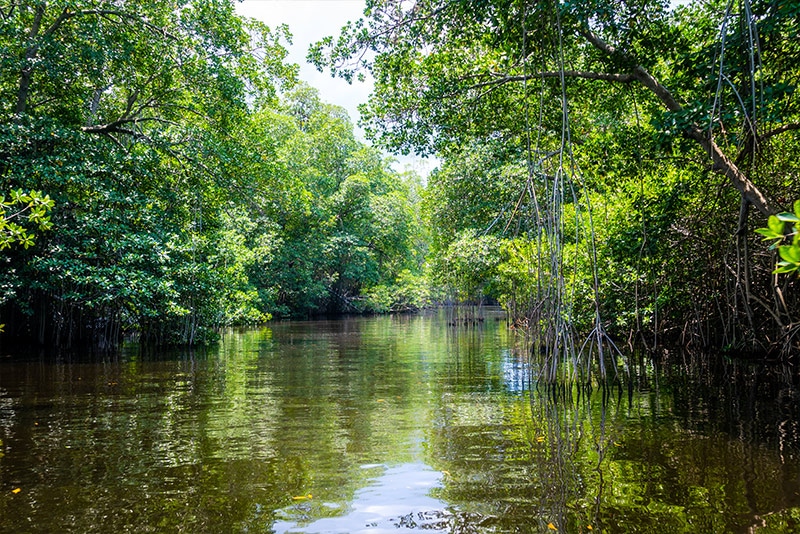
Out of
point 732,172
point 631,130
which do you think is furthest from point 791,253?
point 631,130

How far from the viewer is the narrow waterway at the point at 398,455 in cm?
321

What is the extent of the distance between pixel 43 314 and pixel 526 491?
39.9 ft

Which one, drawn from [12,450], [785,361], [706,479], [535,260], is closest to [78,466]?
[12,450]

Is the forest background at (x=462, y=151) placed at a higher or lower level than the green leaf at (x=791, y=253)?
higher

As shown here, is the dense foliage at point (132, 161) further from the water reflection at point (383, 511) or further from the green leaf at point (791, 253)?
the green leaf at point (791, 253)

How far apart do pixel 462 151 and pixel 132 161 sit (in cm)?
701

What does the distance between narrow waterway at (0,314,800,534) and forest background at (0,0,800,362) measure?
40.2 inches

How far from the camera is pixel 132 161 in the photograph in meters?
11.8

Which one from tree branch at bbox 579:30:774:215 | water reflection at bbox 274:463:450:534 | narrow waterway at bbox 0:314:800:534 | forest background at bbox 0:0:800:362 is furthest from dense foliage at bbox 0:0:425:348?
tree branch at bbox 579:30:774:215

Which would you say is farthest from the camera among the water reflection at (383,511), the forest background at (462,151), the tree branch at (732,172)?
the forest background at (462,151)

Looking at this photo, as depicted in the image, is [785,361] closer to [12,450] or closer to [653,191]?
[653,191]

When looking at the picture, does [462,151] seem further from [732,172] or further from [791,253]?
[791,253]

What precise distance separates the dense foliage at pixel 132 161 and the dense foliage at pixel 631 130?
4.38 m

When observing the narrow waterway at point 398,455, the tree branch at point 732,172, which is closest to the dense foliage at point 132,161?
the narrow waterway at point 398,455
